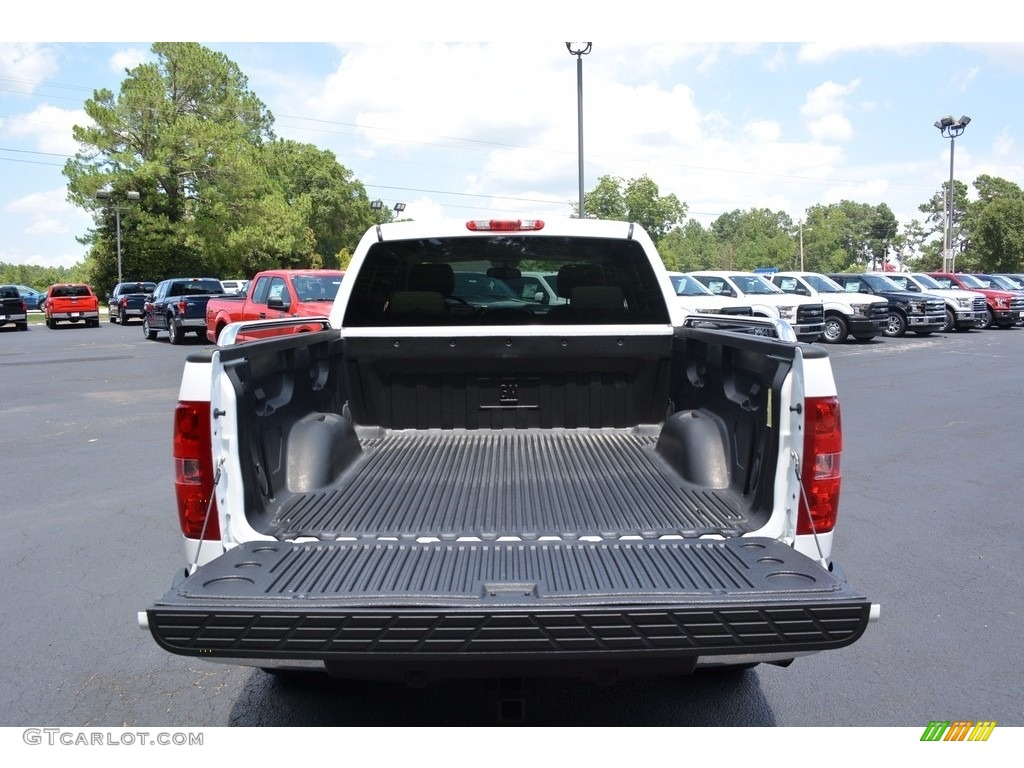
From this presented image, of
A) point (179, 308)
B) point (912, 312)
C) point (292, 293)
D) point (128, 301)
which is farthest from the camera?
point (128, 301)

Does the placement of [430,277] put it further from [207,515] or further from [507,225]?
[207,515]

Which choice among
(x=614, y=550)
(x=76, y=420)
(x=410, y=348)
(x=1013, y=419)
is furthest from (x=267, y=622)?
(x=1013, y=419)

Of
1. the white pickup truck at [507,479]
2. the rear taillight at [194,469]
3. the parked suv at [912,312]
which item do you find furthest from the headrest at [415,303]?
the parked suv at [912,312]

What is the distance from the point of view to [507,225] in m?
4.59

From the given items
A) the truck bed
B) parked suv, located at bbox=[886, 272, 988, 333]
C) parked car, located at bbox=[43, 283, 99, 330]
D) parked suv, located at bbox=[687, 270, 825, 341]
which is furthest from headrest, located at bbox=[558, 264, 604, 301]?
parked car, located at bbox=[43, 283, 99, 330]

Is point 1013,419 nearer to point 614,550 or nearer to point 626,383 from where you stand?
point 626,383

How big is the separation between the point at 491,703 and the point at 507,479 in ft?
3.45

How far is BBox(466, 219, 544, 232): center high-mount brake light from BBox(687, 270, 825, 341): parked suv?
16717mm

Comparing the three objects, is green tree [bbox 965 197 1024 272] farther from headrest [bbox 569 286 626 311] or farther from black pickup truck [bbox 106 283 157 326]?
headrest [bbox 569 286 626 311]

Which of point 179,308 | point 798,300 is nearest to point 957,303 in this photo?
point 798,300

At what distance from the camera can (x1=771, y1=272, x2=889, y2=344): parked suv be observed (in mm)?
21516

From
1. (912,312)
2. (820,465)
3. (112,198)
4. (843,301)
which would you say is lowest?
(820,465)

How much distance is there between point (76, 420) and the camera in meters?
11.1

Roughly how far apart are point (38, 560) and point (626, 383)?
13.0ft
